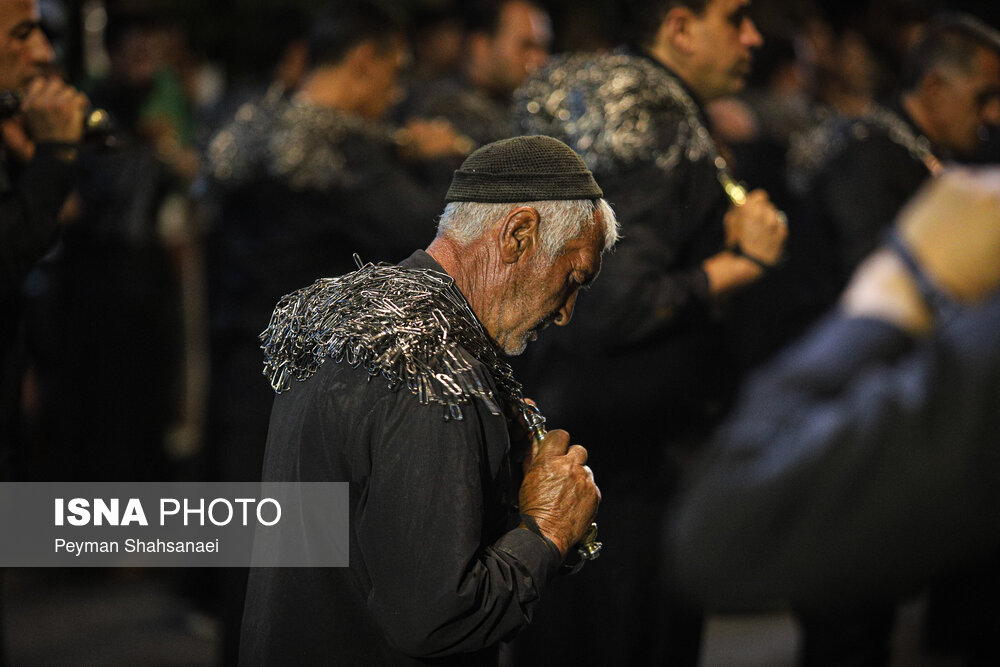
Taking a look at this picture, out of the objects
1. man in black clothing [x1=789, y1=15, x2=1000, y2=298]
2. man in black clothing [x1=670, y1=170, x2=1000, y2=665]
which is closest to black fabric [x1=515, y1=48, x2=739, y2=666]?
man in black clothing [x1=789, y1=15, x2=1000, y2=298]

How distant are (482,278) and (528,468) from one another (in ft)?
1.20

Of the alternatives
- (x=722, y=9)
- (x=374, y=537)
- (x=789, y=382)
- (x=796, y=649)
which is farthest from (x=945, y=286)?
(x=796, y=649)

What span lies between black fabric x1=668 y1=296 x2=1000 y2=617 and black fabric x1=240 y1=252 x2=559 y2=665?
0.67m

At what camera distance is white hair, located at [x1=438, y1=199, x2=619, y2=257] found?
214cm

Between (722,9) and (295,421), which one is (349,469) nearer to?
(295,421)

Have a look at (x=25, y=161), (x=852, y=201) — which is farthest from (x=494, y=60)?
(x=25, y=161)

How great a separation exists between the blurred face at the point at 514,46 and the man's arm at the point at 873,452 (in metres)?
4.44

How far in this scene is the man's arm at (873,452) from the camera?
1117 millimetres

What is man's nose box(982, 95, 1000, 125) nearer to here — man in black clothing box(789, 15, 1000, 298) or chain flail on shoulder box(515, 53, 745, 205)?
man in black clothing box(789, 15, 1000, 298)

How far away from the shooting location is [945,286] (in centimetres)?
122

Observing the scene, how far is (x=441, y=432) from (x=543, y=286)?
1.46ft

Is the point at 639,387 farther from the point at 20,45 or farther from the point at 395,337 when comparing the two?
the point at 20,45

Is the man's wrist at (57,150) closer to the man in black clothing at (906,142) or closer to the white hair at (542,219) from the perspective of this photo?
the white hair at (542,219)

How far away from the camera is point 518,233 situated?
7.02 ft
